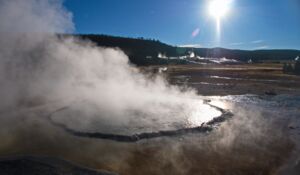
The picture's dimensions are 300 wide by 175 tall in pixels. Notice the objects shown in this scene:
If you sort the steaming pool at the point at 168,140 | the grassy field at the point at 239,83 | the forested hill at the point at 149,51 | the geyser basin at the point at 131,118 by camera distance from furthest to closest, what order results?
the forested hill at the point at 149,51 → the grassy field at the point at 239,83 → the geyser basin at the point at 131,118 → the steaming pool at the point at 168,140

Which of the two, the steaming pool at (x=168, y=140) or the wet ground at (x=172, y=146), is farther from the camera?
the steaming pool at (x=168, y=140)

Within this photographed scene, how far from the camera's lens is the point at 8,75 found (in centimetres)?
1566

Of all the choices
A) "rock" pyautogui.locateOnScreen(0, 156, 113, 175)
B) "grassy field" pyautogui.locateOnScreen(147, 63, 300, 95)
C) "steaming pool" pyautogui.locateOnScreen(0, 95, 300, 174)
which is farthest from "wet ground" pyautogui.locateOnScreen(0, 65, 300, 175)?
"grassy field" pyautogui.locateOnScreen(147, 63, 300, 95)

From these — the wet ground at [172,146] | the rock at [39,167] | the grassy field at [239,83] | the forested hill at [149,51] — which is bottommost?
the wet ground at [172,146]

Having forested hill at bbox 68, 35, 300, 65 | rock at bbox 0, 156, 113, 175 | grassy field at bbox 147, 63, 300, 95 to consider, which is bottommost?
rock at bbox 0, 156, 113, 175

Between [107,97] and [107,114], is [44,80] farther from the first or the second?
[107,114]

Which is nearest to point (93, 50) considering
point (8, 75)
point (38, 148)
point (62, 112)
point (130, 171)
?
point (8, 75)

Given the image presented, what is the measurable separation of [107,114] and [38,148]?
3631mm

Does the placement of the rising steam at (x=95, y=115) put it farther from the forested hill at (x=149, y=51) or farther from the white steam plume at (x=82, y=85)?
the forested hill at (x=149, y=51)

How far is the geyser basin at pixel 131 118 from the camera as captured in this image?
9.04m

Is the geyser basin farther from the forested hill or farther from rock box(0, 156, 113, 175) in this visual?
the forested hill

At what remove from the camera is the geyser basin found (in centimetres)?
904

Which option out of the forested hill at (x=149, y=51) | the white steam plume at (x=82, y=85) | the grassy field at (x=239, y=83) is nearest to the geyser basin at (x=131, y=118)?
the white steam plume at (x=82, y=85)

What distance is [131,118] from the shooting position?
33.6 ft
